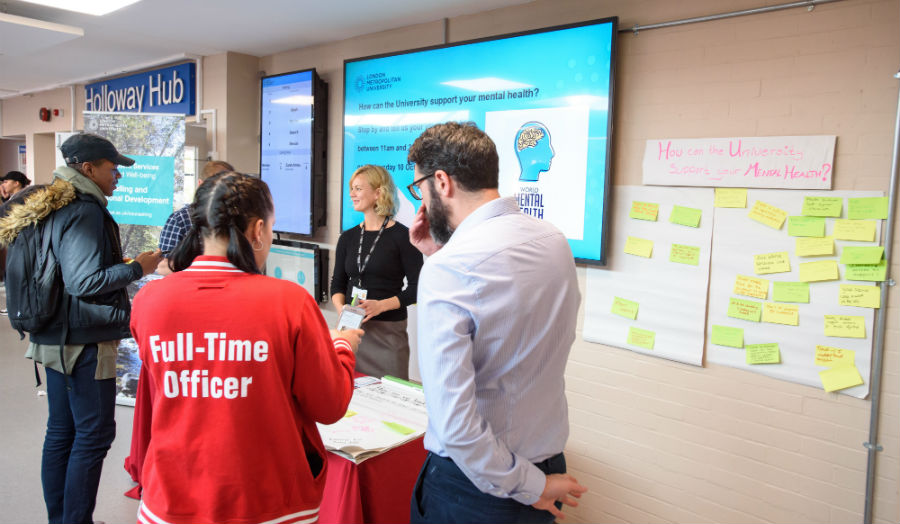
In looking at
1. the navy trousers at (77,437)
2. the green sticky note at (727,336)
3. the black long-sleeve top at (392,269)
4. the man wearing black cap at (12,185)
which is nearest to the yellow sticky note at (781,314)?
the green sticky note at (727,336)

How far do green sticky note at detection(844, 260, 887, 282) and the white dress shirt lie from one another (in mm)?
1565

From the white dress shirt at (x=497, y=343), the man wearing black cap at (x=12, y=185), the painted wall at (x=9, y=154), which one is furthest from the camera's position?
the painted wall at (x=9, y=154)

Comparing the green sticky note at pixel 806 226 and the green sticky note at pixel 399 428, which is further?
the green sticky note at pixel 806 226

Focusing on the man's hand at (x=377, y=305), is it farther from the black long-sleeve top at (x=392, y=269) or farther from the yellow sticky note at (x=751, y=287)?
the yellow sticky note at (x=751, y=287)

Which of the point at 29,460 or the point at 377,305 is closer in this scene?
the point at 377,305

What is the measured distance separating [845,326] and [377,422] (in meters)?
1.83

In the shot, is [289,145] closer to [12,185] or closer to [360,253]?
[360,253]

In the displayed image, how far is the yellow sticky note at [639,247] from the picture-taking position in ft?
8.96

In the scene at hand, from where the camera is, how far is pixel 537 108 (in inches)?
118

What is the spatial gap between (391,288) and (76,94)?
622 centimetres

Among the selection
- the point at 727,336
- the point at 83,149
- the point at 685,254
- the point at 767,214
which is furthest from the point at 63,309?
the point at 767,214

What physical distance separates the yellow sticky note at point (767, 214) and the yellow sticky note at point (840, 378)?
603 mm

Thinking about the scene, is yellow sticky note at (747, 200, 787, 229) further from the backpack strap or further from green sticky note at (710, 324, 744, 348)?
the backpack strap

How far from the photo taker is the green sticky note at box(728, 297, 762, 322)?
96.1 inches
